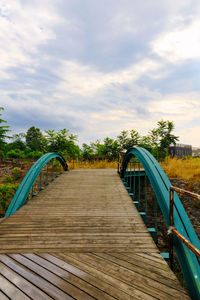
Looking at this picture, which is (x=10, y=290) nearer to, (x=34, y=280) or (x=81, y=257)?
(x=34, y=280)

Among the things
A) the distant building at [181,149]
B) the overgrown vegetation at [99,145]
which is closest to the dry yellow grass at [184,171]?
the overgrown vegetation at [99,145]

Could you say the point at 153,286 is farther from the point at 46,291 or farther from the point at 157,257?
the point at 46,291

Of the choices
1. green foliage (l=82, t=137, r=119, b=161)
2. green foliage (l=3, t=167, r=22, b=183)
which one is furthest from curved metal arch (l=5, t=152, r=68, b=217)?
green foliage (l=82, t=137, r=119, b=161)

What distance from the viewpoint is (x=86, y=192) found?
5195 millimetres

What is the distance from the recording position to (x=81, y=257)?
2156 mm

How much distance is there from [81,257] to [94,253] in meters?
0.18

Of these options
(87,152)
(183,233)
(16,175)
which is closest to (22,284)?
(183,233)

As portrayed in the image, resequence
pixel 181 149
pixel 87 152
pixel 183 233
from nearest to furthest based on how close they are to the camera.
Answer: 1. pixel 183 233
2. pixel 87 152
3. pixel 181 149

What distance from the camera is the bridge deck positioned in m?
1.65

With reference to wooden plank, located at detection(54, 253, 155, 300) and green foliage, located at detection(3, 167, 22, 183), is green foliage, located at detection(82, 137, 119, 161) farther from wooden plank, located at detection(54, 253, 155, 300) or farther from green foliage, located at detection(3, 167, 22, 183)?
wooden plank, located at detection(54, 253, 155, 300)

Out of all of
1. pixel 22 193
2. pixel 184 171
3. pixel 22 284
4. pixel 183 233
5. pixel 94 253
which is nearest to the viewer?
pixel 22 284

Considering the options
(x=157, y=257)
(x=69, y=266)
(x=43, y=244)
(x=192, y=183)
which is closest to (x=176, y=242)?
(x=157, y=257)

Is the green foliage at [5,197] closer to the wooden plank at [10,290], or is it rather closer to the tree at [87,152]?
the wooden plank at [10,290]

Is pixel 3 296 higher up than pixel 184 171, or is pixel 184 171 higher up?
pixel 184 171
